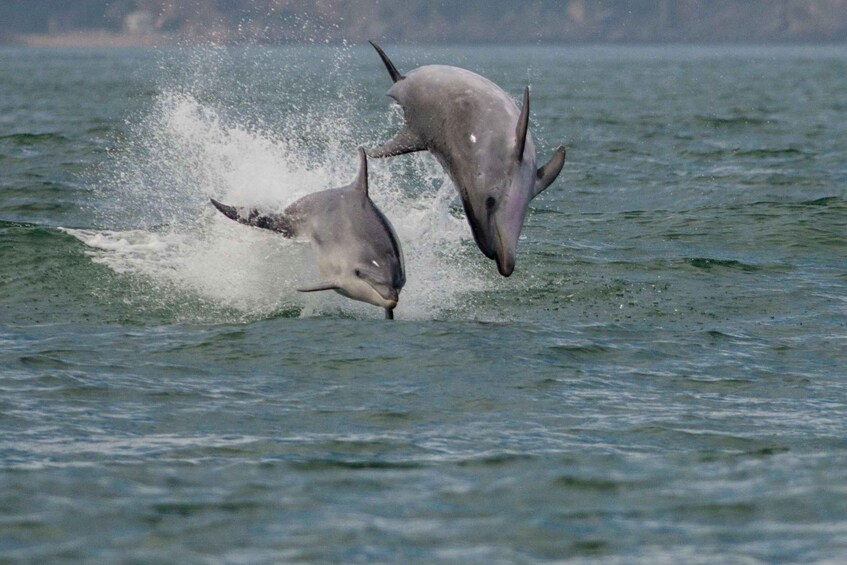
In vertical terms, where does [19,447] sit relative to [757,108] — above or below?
below

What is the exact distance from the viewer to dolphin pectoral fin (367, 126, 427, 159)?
14055 mm

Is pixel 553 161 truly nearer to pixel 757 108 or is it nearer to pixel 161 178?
pixel 161 178

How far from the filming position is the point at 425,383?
12.1 m

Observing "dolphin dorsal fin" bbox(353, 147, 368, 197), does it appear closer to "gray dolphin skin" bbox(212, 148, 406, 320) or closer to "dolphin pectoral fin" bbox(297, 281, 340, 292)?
"gray dolphin skin" bbox(212, 148, 406, 320)

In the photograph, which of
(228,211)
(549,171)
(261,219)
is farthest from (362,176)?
(549,171)

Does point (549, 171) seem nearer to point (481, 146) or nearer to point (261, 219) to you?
point (481, 146)

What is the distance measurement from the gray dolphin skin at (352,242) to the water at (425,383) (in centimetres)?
51

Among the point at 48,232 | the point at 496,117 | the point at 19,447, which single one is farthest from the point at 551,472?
the point at 48,232

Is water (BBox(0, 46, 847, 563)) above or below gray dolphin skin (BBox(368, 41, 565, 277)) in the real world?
below

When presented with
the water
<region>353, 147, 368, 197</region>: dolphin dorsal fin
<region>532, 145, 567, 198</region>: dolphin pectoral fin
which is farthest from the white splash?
<region>532, 145, 567, 198</region>: dolphin pectoral fin

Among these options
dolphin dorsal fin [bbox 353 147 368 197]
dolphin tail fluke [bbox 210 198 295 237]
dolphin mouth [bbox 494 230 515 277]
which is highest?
dolphin dorsal fin [bbox 353 147 368 197]

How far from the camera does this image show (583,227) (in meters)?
21.7

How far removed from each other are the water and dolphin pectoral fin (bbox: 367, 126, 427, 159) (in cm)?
147

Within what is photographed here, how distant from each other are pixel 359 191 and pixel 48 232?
665cm
